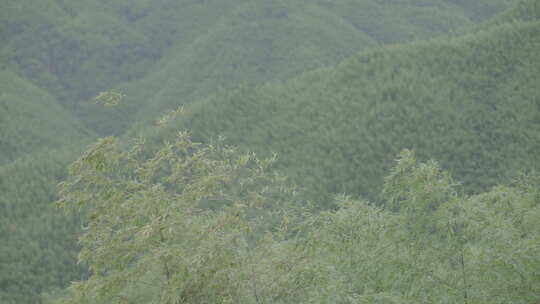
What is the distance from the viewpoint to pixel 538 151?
1268 inches

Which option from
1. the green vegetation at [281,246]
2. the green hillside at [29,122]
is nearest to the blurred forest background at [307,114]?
the green vegetation at [281,246]

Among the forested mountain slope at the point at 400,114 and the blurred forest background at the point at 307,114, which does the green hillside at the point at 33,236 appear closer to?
the blurred forest background at the point at 307,114

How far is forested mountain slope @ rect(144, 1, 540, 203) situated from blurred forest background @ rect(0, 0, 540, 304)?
122mm

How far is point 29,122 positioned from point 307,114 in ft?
142

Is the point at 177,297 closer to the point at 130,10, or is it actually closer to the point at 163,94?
the point at 163,94

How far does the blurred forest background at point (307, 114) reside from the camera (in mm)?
9688

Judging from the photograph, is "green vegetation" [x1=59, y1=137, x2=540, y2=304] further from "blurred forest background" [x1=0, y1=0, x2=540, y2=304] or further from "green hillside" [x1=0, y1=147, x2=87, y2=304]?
"green hillside" [x1=0, y1=147, x2=87, y2=304]

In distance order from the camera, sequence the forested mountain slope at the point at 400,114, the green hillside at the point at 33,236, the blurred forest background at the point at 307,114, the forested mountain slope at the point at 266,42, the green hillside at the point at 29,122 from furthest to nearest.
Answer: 1. the forested mountain slope at the point at 266,42
2. the green hillside at the point at 29,122
3. the forested mountain slope at the point at 400,114
4. the green hillside at the point at 33,236
5. the blurred forest background at the point at 307,114

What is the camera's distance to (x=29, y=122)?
72750 millimetres

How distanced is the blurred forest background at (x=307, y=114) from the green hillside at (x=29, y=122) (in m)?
0.28

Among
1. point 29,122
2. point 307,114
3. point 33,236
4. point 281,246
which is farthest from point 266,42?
point 281,246

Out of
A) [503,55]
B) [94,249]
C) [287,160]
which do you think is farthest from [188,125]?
[94,249]

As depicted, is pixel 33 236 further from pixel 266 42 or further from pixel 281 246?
pixel 266 42

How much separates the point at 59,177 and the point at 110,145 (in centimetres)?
3503
